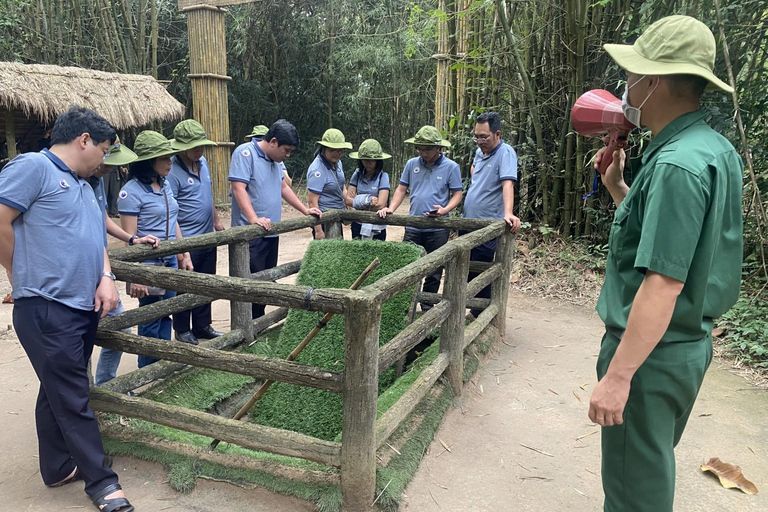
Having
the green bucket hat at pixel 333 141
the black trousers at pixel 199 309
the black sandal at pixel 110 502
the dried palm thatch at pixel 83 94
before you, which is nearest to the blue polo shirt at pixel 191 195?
the black trousers at pixel 199 309

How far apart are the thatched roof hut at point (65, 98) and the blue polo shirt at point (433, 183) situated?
513cm

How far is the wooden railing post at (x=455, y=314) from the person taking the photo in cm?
315

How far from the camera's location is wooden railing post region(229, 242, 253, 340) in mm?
3330

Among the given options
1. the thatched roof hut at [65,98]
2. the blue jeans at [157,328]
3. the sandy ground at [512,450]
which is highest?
the thatched roof hut at [65,98]

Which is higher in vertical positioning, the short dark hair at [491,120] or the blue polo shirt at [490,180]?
the short dark hair at [491,120]

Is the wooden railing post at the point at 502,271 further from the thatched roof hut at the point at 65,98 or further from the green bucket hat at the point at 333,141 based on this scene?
the thatched roof hut at the point at 65,98

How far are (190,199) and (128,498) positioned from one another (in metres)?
2.14

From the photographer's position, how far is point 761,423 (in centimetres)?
311

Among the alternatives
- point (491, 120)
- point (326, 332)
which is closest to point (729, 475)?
point (326, 332)

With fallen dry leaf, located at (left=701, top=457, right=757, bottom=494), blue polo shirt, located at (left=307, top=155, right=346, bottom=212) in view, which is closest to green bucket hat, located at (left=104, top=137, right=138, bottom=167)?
blue polo shirt, located at (left=307, top=155, right=346, bottom=212)

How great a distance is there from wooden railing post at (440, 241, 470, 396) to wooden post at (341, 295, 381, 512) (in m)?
1.11

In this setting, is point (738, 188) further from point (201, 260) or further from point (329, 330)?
point (201, 260)

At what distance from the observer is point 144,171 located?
3.27 meters

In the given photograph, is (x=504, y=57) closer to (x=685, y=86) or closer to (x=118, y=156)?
(x=118, y=156)
